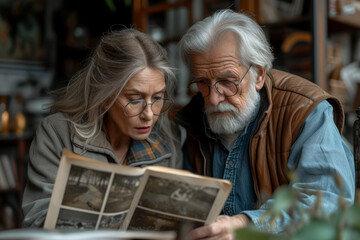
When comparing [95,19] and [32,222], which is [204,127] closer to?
[32,222]

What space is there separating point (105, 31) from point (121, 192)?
95 cm

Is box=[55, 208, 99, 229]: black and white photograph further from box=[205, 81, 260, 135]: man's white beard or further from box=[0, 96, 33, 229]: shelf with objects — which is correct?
box=[0, 96, 33, 229]: shelf with objects

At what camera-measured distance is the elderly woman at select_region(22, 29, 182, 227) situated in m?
1.58

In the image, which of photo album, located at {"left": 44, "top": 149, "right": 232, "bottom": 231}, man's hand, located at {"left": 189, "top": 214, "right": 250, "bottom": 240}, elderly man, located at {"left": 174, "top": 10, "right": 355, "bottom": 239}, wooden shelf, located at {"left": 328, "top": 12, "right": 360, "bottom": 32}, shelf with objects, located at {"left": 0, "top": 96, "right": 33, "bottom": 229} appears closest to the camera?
photo album, located at {"left": 44, "top": 149, "right": 232, "bottom": 231}

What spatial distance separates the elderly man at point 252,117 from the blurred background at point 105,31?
255 mm

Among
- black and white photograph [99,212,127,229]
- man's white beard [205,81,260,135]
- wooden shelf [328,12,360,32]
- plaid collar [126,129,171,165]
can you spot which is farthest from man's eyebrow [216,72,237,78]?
wooden shelf [328,12,360,32]

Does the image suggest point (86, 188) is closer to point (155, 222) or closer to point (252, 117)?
point (155, 222)

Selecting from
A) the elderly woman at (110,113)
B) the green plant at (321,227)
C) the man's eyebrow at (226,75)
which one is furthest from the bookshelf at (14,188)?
the green plant at (321,227)

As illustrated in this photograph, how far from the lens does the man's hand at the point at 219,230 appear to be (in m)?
1.26

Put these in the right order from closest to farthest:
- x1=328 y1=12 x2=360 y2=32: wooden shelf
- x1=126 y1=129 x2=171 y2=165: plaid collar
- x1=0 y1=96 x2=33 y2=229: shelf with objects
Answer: x1=126 y1=129 x2=171 y2=165: plaid collar, x1=328 y1=12 x2=360 y2=32: wooden shelf, x1=0 y1=96 x2=33 y2=229: shelf with objects

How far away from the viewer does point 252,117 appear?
5.73 ft

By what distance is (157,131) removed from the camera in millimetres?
1908

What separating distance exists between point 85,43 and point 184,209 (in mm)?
4351

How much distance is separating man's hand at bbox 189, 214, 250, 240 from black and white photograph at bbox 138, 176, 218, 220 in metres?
0.06
